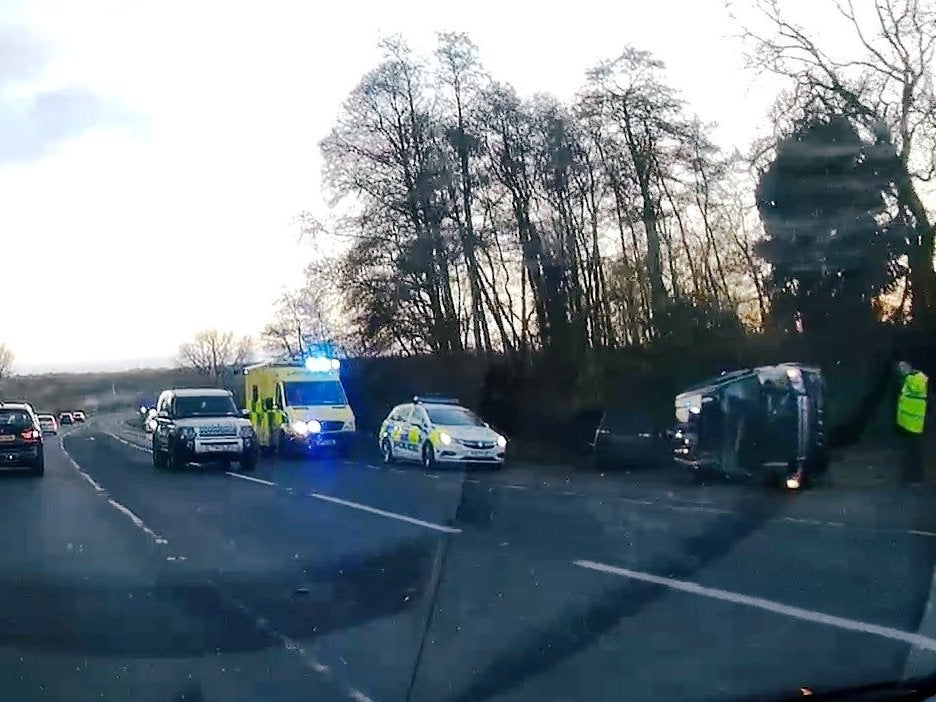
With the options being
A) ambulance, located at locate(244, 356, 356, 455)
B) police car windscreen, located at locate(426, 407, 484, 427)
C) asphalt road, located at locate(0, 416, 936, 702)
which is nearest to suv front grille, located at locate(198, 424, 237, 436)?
police car windscreen, located at locate(426, 407, 484, 427)

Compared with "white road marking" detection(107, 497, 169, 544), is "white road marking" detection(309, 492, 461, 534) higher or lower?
lower

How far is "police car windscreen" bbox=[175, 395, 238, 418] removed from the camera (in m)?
29.2

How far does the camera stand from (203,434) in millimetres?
27797

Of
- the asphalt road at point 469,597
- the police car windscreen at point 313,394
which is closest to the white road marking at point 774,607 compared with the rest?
the asphalt road at point 469,597

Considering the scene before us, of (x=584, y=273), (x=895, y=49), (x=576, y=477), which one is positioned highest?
(x=895, y=49)

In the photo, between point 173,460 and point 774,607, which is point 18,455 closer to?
point 173,460

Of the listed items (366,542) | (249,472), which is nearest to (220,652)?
(366,542)

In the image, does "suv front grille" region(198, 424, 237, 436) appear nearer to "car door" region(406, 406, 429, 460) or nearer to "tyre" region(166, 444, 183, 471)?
"tyre" region(166, 444, 183, 471)

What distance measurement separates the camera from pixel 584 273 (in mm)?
37781

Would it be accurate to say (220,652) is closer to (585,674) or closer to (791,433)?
(585,674)

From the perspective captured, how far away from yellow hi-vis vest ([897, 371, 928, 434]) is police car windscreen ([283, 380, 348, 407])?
17.6 metres

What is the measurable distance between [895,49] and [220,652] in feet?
82.8

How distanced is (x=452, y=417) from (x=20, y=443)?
9.19 meters

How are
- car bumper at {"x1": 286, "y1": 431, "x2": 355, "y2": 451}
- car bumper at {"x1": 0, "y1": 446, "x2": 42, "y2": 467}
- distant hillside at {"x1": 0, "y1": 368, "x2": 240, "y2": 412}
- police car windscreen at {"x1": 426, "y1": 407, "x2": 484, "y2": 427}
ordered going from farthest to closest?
distant hillside at {"x1": 0, "y1": 368, "x2": 240, "y2": 412} → car bumper at {"x1": 286, "y1": 431, "x2": 355, "y2": 451} → police car windscreen at {"x1": 426, "y1": 407, "x2": 484, "y2": 427} → car bumper at {"x1": 0, "y1": 446, "x2": 42, "y2": 467}
